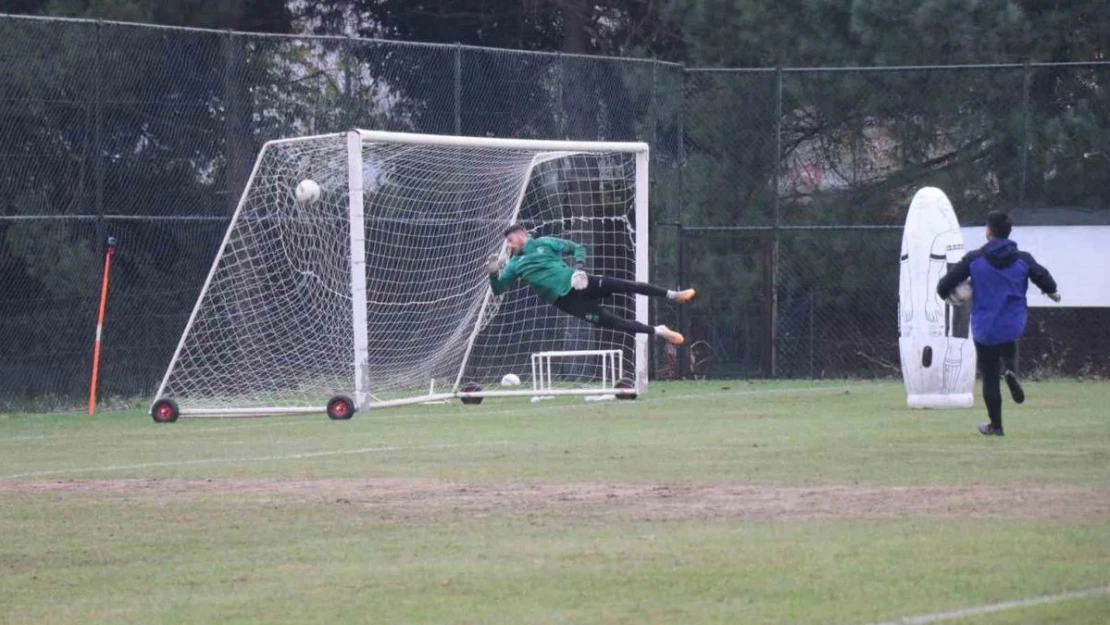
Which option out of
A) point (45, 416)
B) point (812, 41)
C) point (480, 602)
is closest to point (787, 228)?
point (812, 41)

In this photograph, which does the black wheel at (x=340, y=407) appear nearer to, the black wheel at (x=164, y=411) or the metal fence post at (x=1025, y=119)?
the black wheel at (x=164, y=411)

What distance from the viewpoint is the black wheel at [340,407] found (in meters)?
17.2

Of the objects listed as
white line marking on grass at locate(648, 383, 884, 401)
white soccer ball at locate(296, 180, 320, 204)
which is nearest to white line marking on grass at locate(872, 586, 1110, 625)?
white soccer ball at locate(296, 180, 320, 204)

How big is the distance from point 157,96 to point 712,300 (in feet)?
27.5

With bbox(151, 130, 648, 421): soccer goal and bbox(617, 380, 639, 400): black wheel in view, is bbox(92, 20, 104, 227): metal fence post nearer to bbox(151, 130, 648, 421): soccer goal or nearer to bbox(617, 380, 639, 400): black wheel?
bbox(151, 130, 648, 421): soccer goal

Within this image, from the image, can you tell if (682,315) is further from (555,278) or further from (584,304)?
(555,278)

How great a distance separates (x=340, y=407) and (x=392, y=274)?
12.2 feet

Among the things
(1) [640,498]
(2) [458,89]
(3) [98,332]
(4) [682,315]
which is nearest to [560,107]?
(2) [458,89]

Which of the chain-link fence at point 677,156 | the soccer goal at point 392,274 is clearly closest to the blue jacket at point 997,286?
the soccer goal at point 392,274

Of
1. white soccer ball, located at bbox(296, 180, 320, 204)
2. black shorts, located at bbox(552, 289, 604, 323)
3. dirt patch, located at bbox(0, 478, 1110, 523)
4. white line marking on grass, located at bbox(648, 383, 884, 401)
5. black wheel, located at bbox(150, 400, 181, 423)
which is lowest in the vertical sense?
white line marking on grass, located at bbox(648, 383, 884, 401)

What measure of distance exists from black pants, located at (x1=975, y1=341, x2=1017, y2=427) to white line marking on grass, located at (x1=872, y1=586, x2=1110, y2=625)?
22.8ft

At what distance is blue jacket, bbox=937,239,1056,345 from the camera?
45.9 feet

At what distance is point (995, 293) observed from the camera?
46.2ft

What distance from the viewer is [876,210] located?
2500 cm
